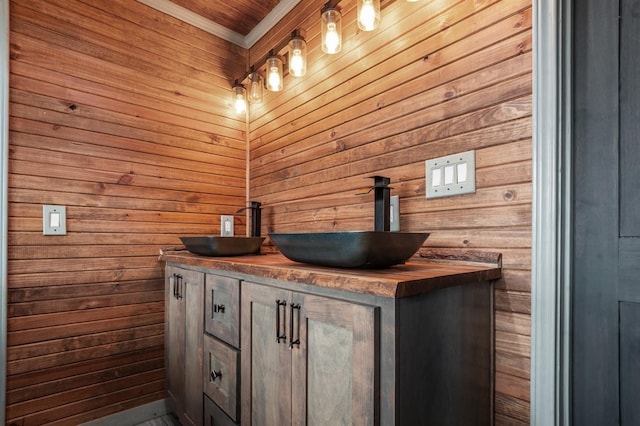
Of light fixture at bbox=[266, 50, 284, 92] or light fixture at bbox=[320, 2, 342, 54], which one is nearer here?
light fixture at bbox=[320, 2, 342, 54]

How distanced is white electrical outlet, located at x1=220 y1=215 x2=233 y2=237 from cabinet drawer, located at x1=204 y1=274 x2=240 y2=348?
28.0 inches

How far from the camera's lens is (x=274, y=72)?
1.70 metres

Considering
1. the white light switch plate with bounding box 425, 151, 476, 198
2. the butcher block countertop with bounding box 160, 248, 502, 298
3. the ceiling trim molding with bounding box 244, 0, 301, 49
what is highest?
the ceiling trim molding with bounding box 244, 0, 301, 49

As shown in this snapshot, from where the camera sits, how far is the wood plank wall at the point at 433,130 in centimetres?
93

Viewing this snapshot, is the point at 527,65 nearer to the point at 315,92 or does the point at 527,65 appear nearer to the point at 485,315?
the point at 485,315

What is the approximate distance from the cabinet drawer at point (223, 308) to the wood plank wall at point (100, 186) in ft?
2.22

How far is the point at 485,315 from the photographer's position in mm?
934

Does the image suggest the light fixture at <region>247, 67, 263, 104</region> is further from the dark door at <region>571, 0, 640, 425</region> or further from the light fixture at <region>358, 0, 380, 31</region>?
the dark door at <region>571, 0, 640, 425</region>

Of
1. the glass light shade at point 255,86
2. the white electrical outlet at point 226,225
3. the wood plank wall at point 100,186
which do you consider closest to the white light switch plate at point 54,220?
the wood plank wall at point 100,186

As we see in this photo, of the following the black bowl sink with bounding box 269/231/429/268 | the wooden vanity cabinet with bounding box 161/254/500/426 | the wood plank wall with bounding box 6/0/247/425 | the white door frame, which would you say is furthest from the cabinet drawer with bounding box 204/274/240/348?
the white door frame

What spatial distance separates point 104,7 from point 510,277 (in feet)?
7.09

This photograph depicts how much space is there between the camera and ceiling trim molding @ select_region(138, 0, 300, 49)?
1.85 metres

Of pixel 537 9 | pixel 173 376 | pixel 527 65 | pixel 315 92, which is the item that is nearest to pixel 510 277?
pixel 527 65

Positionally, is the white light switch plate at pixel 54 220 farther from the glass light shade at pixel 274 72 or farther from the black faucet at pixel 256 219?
the glass light shade at pixel 274 72
